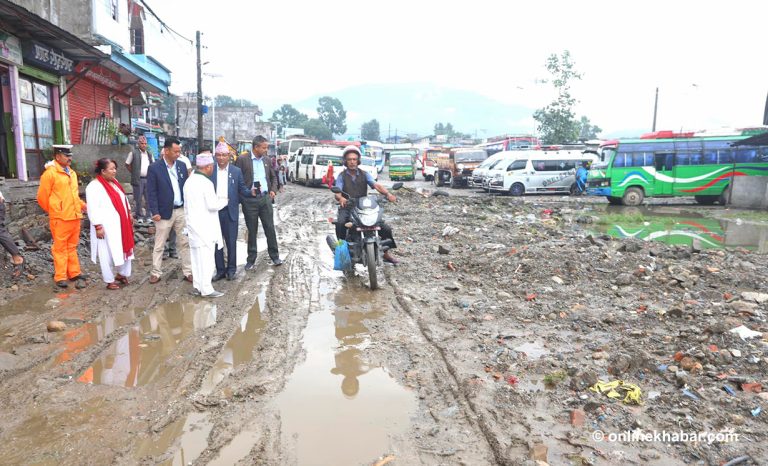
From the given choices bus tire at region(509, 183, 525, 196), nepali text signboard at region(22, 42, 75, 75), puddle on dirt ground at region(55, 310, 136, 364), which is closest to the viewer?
puddle on dirt ground at region(55, 310, 136, 364)

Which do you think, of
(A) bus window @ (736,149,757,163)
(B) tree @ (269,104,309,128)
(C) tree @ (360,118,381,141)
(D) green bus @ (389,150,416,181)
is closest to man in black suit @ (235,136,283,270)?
(A) bus window @ (736,149,757,163)

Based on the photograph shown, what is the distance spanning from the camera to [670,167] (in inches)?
710

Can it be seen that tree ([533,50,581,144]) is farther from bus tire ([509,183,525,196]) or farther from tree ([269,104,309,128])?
tree ([269,104,309,128])

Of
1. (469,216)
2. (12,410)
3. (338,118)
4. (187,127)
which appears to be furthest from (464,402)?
(338,118)

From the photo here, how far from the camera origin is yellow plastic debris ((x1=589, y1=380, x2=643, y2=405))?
3164mm

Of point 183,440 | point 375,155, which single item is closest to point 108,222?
point 183,440

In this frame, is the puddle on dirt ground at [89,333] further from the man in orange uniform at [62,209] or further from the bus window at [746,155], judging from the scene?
the bus window at [746,155]

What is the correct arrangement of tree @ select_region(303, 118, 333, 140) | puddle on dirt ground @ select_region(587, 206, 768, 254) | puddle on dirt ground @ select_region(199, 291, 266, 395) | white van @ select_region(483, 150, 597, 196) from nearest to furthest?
puddle on dirt ground @ select_region(199, 291, 266, 395) → puddle on dirt ground @ select_region(587, 206, 768, 254) → white van @ select_region(483, 150, 597, 196) → tree @ select_region(303, 118, 333, 140)

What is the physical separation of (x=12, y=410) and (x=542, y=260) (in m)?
5.83

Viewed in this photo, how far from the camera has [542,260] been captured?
677 centimetres

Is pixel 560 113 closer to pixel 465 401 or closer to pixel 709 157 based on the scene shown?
pixel 709 157

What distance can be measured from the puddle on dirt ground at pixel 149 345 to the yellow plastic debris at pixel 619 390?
305cm

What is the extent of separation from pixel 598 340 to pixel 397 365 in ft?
5.81

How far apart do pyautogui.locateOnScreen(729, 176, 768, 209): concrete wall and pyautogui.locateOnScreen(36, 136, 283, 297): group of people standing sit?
17900 mm
